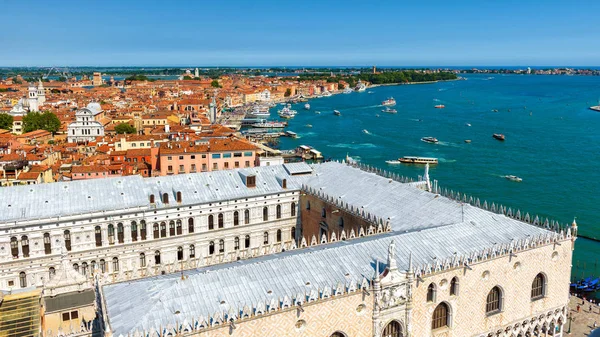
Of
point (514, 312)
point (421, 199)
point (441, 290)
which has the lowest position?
point (514, 312)

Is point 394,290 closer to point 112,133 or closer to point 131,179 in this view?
point 131,179

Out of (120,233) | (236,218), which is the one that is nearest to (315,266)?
(236,218)

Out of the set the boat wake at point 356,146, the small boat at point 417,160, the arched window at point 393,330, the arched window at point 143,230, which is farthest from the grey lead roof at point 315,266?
the boat wake at point 356,146

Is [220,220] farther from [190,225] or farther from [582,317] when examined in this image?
[582,317]

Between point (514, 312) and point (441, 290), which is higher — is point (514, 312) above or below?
below

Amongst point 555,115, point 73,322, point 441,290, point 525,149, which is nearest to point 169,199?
point 73,322

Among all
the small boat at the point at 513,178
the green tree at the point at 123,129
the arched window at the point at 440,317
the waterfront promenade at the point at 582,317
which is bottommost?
the waterfront promenade at the point at 582,317

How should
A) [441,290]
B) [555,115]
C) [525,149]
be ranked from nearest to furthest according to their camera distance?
[441,290], [525,149], [555,115]

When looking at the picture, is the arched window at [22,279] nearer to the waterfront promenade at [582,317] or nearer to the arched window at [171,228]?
the arched window at [171,228]
